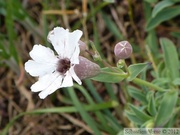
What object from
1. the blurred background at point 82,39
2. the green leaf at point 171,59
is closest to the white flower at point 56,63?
the green leaf at point 171,59

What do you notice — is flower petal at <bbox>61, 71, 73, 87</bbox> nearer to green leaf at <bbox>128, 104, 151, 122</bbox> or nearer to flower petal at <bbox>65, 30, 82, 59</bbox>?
flower petal at <bbox>65, 30, 82, 59</bbox>

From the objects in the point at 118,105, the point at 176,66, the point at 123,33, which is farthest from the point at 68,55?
the point at 123,33

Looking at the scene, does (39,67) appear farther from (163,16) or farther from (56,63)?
(163,16)

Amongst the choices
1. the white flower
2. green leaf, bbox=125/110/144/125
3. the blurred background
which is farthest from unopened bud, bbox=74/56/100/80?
the blurred background

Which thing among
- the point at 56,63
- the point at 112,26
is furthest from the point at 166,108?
the point at 112,26

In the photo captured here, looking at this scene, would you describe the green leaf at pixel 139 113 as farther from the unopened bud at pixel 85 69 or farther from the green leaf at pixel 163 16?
the green leaf at pixel 163 16

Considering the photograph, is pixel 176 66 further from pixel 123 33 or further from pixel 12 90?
pixel 12 90
